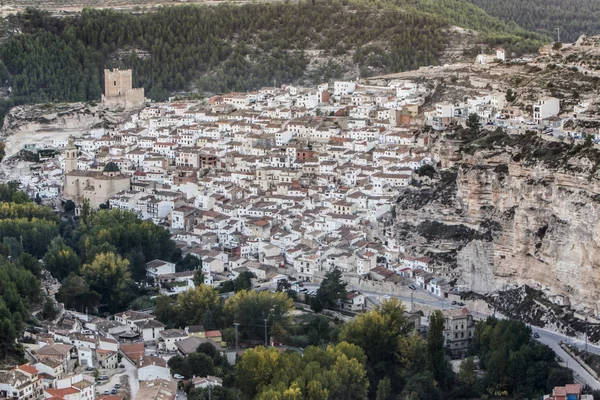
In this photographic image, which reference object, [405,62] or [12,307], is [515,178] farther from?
[405,62]

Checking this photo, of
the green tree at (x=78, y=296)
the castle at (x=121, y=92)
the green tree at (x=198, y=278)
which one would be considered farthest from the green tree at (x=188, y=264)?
the castle at (x=121, y=92)

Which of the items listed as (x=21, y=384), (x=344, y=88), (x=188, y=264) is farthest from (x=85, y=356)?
(x=344, y=88)

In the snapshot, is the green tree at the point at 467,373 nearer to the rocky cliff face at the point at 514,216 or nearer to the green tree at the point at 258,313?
the rocky cliff face at the point at 514,216

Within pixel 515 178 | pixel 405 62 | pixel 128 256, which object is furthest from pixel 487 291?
pixel 405 62

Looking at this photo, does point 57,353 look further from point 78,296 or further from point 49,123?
point 49,123

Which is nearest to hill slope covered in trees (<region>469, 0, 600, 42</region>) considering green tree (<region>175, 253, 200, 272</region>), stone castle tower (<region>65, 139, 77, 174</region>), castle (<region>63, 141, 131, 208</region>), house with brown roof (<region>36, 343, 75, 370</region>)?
stone castle tower (<region>65, 139, 77, 174</region>)
